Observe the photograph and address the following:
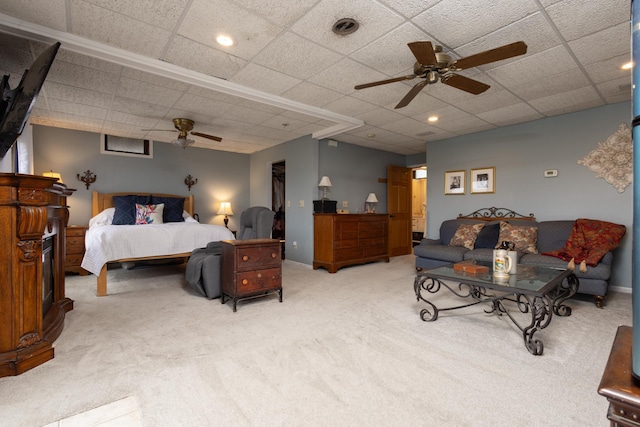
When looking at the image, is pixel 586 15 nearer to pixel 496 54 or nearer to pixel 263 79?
pixel 496 54

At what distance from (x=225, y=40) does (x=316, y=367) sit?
2.68 metres

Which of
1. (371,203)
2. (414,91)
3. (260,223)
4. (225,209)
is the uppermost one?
(414,91)

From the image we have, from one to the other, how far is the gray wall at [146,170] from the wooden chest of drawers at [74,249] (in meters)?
0.65

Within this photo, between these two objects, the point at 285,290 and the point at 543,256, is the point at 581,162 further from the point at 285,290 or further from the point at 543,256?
the point at 285,290

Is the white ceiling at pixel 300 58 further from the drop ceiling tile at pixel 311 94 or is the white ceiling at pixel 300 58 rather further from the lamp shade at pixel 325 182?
the lamp shade at pixel 325 182

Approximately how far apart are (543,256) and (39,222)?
5065mm

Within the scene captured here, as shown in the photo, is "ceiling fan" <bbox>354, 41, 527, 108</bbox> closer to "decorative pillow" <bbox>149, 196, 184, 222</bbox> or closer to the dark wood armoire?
the dark wood armoire

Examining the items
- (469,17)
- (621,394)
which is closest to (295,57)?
(469,17)

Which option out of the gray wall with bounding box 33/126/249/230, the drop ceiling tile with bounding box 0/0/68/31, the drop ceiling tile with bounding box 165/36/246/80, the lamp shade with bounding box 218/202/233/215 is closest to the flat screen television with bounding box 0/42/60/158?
the drop ceiling tile with bounding box 0/0/68/31

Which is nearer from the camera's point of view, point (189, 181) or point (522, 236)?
point (522, 236)

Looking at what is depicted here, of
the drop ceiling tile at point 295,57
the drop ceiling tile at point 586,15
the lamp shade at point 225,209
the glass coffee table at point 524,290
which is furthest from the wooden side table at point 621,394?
the lamp shade at point 225,209

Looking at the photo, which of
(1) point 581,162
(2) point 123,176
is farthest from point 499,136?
(2) point 123,176

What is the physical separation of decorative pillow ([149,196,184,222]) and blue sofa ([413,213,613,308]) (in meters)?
4.41

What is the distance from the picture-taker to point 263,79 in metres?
3.31
